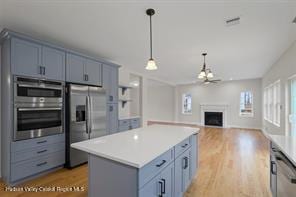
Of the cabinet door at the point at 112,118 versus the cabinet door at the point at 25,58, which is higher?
the cabinet door at the point at 25,58

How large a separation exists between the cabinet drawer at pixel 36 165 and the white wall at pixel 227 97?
8.30 metres

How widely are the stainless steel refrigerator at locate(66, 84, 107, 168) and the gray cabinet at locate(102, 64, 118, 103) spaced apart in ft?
1.21

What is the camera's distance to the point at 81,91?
3.42m

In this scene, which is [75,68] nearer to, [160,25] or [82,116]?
[82,116]

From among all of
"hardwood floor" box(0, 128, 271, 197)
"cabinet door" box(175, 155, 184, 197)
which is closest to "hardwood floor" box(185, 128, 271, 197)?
"hardwood floor" box(0, 128, 271, 197)

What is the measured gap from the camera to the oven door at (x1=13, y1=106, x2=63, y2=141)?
2572mm

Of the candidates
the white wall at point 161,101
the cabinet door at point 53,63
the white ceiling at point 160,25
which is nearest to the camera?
the white ceiling at point 160,25

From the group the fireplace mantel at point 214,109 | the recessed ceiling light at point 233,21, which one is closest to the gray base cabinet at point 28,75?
the recessed ceiling light at point 233,21

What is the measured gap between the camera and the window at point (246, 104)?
337 inches

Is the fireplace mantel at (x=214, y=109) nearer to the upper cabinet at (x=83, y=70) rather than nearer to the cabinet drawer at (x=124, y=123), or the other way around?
the cabinet drawer at (x=124, y=123)

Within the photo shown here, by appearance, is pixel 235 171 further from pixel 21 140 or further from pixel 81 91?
pixel 21 140

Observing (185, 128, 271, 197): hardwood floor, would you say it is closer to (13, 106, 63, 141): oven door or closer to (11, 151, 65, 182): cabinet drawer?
(11, 151, 65, 182): cabinet drawer

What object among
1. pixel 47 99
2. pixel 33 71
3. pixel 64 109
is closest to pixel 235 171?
pixel 64 109

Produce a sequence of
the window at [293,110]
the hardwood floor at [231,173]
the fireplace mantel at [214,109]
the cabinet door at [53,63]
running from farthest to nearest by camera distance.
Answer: the fireplace mantel at [214,109]
the window at [293,110]
the cabinet door at [53,63]
the hardwood floor at [231,173]
